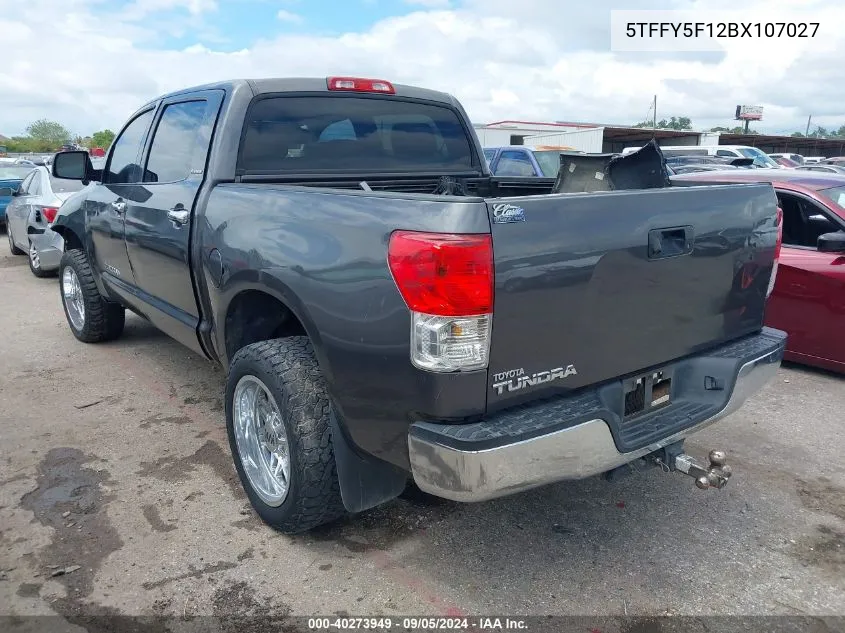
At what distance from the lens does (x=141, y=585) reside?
2695 mm

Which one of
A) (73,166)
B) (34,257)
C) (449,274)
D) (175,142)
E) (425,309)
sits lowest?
(34,257)

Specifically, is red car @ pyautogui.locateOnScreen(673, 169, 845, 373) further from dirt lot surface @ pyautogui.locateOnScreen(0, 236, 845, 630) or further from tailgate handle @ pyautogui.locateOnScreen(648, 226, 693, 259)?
tailgate handle @ pyautogui.locateOnScreen(648, 226, 693, 259)

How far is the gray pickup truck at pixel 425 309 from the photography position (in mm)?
2154

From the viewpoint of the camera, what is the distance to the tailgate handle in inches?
98.0

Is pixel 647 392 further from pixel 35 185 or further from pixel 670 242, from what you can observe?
pixel 35 185

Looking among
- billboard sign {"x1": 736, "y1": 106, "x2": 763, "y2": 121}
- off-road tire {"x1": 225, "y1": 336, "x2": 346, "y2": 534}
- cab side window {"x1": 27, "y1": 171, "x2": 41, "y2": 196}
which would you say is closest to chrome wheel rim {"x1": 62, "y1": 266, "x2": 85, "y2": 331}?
off-road tire {"x1": 225, "y1": 336, "x2": 346, "y2": 534}

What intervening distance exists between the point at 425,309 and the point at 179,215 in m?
1.94

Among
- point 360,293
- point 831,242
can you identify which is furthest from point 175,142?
point 831,242

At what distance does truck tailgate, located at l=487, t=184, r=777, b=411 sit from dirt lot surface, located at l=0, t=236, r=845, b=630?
87cm

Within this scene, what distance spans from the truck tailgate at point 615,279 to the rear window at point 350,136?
5.97 feet

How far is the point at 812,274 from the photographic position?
4.88 meters

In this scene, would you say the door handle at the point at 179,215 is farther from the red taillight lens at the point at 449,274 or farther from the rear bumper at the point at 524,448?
the rear bumper at the point at 524,448

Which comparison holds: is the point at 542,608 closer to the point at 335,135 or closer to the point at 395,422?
the point at 395,422

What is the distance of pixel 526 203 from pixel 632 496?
189 cm
